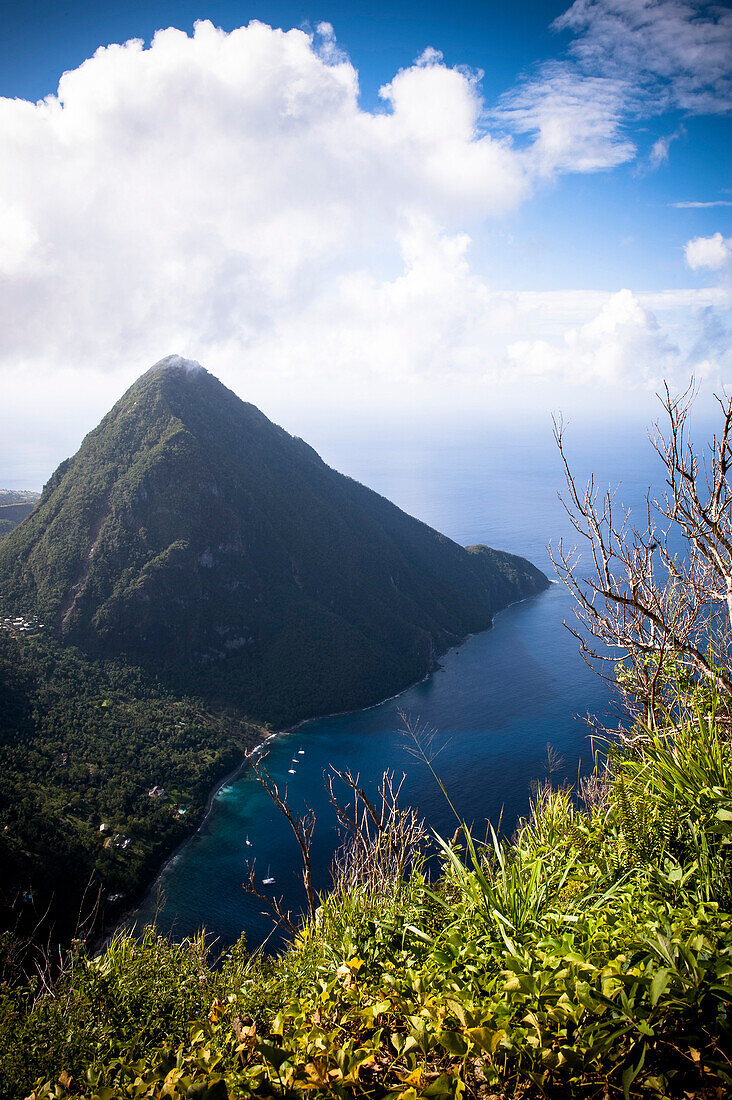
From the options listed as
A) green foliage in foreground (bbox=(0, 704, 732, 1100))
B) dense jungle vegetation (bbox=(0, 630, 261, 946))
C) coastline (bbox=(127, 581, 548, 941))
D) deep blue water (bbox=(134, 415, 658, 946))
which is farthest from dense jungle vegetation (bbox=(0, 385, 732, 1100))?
dense jungle vegetation (bbox=(0, 630, 261, 946))

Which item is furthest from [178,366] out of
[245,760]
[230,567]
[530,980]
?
[530,980]

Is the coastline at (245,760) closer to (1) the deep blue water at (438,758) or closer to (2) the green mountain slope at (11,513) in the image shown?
(1) the deep blue water at (438,758)

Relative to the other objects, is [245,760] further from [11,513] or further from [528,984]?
[11,513]

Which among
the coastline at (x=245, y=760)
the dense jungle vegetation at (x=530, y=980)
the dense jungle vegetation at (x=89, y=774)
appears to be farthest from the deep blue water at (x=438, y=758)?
the dense jungle vegetation at (x=530, y=980)

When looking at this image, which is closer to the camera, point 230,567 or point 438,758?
point 438,758

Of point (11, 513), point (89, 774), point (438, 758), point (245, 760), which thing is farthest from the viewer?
point (11, 513)

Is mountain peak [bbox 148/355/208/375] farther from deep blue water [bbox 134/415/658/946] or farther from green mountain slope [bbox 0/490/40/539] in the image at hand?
deep blue water [bbox 134/415/658/946]
